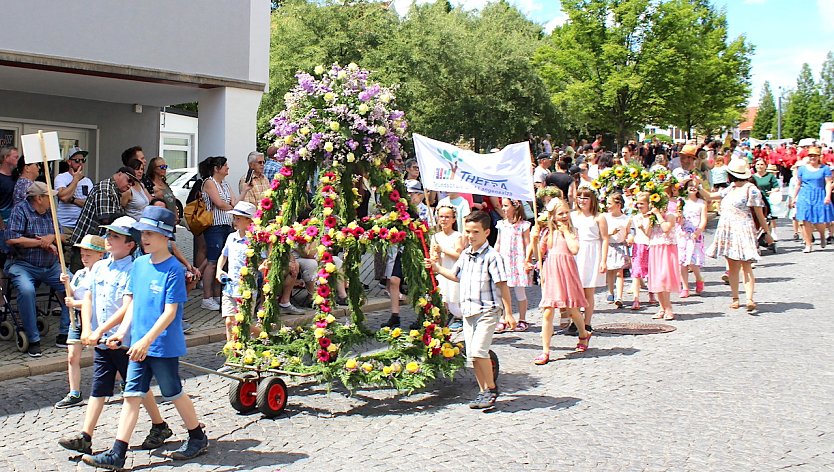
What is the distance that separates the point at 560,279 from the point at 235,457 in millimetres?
4248

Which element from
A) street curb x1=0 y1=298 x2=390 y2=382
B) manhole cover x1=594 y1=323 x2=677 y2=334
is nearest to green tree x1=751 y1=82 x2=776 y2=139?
manhole cover x1=594 y1=323 x2=677 y2=334

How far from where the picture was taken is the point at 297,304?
1238 cm

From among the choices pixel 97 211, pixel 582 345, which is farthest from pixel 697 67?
→ pixel 97 211

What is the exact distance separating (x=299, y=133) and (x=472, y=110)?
2972 centimetres

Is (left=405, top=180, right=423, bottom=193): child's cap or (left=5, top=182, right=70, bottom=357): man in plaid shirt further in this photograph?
(left=405, top=180, right=423, bottom=193): child's cap

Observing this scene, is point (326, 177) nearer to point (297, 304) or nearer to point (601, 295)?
point (297, 304)

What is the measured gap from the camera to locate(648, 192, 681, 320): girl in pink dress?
11477 millimetres

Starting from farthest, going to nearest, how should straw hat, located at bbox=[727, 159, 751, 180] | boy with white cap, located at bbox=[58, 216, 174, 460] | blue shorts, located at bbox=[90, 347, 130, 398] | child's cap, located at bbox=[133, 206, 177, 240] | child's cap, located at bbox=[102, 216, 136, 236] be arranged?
straw hat, located at bbox=[727, 159, 751, 180]
child's cap, located at bbox=[102, 216, 136, 236]
blue shorts, located at bbox=[90, 347, 130, 398]
boy with white cap, located at bbox=[58, 216, 174, 460]
child's cap, located at bbox=[133, 206, 177, 240]

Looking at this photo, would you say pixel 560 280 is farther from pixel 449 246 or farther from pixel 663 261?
pixel 663 261

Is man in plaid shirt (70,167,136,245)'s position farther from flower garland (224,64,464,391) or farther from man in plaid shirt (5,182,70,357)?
flower garland (224,64,464,391)

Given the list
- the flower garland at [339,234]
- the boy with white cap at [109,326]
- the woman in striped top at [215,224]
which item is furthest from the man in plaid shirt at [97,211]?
the boy with white cap at [109,326]

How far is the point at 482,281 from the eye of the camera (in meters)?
7.55

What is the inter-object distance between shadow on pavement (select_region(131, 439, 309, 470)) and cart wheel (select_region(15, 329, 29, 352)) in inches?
134

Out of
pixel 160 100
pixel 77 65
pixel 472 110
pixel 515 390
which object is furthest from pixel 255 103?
pixel 472 110
